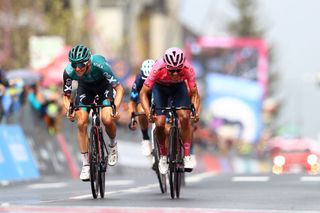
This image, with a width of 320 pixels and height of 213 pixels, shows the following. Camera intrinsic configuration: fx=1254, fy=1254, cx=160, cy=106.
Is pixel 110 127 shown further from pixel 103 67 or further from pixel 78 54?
pixel 78 54

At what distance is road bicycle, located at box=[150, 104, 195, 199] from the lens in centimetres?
1537

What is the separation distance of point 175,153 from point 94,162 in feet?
3.41

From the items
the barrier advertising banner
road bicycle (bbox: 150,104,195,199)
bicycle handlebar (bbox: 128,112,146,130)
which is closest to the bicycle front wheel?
road bicycle (bbox: 150,104,195,199)

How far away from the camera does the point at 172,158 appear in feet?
50.7

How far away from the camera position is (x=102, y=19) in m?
70.5

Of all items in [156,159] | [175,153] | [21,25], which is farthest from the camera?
[21,25]

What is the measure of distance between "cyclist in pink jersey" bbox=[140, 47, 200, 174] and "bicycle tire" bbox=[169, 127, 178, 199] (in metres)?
0.24

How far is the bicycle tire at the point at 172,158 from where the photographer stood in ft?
50.3

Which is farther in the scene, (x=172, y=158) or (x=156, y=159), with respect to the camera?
(x=156, y=159)

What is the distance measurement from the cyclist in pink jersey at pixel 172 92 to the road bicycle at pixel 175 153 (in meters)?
0.09

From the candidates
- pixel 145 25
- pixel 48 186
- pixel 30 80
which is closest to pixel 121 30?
pixel 145 25

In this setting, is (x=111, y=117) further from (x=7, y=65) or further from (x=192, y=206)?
(x=7, y=65)

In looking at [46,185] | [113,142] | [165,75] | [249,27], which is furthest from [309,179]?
[249,27]

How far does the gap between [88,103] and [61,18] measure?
1009 inches
